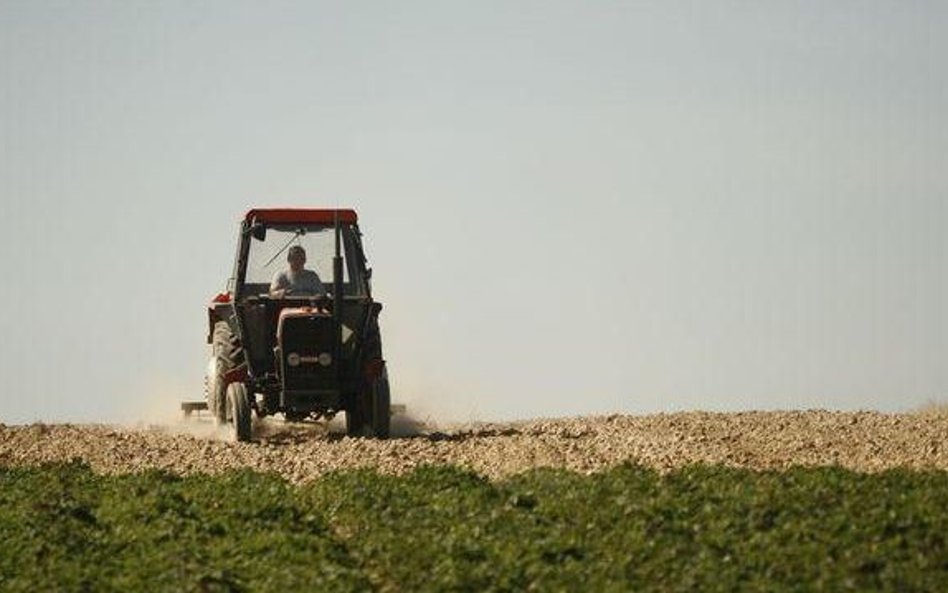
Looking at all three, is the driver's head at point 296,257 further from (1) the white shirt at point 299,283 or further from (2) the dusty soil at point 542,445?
(2) the dusty soil at point 542,445

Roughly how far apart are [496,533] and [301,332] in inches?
402

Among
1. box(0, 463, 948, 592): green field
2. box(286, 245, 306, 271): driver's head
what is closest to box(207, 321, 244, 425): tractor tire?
box(286, 245, 306, 271): driver's head

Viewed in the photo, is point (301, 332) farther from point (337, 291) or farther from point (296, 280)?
point (296, 280)

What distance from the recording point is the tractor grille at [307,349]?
26469mm

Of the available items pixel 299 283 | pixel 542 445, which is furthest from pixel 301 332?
pixel 542 445

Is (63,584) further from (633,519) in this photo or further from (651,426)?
(651,426)

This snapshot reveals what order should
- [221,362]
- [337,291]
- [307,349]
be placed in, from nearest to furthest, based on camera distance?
[337,291] < [307,349] < [221,362]

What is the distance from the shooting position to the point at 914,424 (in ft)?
90.7

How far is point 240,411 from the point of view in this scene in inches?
1040

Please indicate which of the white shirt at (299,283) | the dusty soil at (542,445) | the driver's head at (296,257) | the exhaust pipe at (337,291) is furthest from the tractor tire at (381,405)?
the driver's head at (296,257)

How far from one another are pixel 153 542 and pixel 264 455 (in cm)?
687

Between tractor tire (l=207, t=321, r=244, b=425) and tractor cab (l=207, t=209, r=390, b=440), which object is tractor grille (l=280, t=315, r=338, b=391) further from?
tractor tire (l=207, t=321, r=244, b=425)

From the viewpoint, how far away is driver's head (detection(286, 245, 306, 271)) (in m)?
27.3

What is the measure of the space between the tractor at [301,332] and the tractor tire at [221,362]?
0.05 feet
